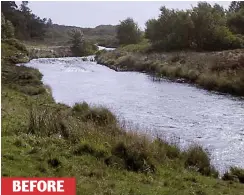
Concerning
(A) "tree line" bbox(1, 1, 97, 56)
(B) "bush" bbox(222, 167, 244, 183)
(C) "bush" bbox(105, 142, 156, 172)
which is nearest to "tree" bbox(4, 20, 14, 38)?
(A) "tree line" bbox(1, 1, 97, 56)

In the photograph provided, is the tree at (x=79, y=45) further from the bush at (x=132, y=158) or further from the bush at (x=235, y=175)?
the bush at (x=235, y=175)

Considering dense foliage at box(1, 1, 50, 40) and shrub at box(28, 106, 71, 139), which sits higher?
dense foliage at box(1, 1, 50, 40)

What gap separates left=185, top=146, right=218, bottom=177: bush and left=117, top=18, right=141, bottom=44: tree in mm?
71277

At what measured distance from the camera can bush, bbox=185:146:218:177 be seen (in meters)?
11.0

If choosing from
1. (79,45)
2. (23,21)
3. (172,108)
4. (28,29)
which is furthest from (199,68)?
(28,29)

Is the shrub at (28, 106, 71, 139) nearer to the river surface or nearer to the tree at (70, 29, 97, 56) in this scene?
the river surface

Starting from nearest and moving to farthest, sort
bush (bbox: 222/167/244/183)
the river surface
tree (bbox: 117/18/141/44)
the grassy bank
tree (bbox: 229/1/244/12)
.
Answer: the grassy bank → bush (bbox: 222/167/244/183) → the river surface → tree (bbox: 229/1/244/12) → tree (bbox: 117/18/141/44)

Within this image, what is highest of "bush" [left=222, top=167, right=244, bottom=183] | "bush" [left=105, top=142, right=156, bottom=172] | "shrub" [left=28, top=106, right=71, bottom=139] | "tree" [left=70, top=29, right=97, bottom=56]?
"tree" [left=70, top=29, right=97, bottom=56]

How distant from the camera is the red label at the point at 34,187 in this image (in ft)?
21.4

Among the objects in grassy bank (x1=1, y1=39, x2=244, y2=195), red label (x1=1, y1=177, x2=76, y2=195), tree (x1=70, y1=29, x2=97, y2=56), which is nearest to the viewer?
red label (x1=1, y1=177, x2=76, y2=195)

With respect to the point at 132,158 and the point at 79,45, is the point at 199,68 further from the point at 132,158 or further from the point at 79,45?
the point at 79,45

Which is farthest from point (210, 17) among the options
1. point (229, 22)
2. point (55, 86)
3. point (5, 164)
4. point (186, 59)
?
point (5, 164)

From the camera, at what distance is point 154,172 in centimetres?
1020

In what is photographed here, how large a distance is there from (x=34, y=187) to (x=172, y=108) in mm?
16830
